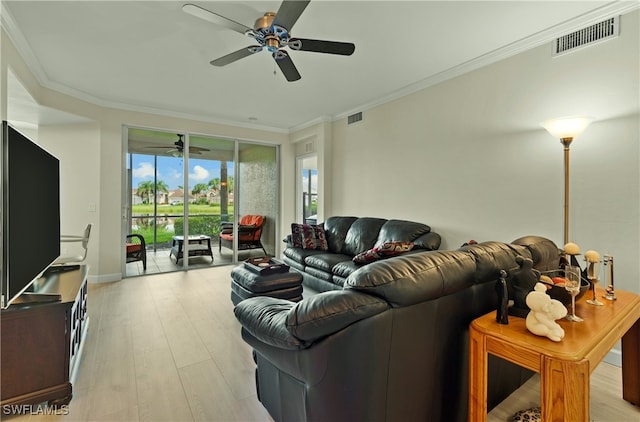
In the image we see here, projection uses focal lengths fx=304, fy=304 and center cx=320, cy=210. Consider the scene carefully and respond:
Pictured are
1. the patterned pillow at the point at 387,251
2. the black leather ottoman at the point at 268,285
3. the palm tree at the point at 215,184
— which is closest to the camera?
the black leather ottoman at the point at 268,285

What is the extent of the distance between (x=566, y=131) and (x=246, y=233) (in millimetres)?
5008

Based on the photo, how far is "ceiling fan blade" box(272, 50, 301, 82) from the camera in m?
2.56

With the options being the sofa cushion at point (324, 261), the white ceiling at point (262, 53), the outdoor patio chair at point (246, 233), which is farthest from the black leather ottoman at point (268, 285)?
the outdoor patio chair at point (246, 233)

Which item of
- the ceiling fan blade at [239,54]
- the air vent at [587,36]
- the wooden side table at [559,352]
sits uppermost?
the air vent at [587,36]

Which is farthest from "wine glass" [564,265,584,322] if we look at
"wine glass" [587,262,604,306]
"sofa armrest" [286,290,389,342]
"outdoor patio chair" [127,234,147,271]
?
"outdoor patio chair" [127,234,147,271]

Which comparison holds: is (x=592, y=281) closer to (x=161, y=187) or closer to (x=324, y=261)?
(x=324, y=261)

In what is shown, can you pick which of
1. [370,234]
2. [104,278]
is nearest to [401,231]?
[370,234]

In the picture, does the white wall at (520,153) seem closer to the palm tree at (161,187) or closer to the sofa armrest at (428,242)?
the sofa armrest at (428,242)

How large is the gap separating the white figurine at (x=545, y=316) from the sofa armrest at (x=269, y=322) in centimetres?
89

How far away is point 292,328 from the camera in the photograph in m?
1.14

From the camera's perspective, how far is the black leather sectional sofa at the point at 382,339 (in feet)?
3.68

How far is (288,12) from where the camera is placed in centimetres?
200

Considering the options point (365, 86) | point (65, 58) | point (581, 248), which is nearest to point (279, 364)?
point (581, 248)

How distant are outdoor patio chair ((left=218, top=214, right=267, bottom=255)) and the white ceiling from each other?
2.43 meters
